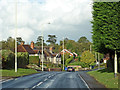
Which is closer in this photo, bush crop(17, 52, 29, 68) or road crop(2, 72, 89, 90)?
road crop(2, 72, 89, 90)

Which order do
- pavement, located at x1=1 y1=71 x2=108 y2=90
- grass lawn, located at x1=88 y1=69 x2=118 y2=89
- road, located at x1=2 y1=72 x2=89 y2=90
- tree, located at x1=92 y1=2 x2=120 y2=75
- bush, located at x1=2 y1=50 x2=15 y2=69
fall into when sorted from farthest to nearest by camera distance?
bush, located at x1=2 y1=50 x2=15 y2=69, tree, located at x1=92 y1=2 x2=120 y2=75, road, located at x1=2 y1=72 x2=89 y2=90, pavement, located at x1=1 y1=71 x2=108 y2=90, grass lawn, located at x1=88 y1=69 x2=118 y2=89

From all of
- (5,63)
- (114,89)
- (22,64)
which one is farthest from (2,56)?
(114,89)

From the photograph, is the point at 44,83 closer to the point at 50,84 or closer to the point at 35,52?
the point at 50,84

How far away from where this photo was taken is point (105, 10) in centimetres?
2280

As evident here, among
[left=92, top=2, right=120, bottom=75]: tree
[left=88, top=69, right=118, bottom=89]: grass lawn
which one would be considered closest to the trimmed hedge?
[left=88, top=69, right=118, bottom=89]: grass lawn

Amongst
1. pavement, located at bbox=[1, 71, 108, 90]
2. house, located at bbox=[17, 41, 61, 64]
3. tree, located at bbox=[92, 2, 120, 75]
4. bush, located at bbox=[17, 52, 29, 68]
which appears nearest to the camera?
pavement, located at bbox=[1, 71, 108, 90]

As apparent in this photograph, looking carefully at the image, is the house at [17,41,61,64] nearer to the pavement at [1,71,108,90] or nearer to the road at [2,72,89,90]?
the road at [2,72,89,90]

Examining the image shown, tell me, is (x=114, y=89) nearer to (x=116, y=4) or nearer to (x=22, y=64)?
(x=116, y=4)

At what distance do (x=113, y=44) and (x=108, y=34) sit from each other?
1.21m

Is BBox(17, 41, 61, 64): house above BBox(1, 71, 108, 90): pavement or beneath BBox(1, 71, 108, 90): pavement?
above

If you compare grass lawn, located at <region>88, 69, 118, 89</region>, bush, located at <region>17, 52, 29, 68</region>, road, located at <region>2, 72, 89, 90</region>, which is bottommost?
road, located at <region>2, 72, 89, 90</region>

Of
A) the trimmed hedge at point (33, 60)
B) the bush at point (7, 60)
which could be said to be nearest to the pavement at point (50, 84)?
the bush at point (7, 60)

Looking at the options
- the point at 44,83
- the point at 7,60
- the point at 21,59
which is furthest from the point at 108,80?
the point at 21,59

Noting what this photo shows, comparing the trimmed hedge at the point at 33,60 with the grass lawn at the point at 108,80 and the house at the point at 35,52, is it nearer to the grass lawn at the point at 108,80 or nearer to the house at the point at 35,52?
the house at the point at 35,52
